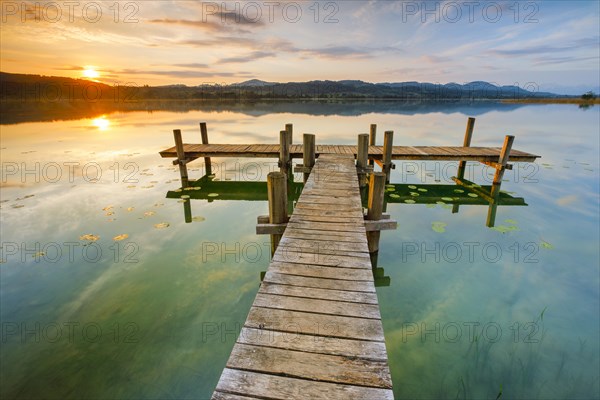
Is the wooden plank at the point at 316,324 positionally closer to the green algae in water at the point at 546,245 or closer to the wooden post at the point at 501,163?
the green algae in water at the point at 546,245

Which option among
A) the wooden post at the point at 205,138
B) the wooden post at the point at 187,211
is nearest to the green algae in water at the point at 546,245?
the wooden post at the point at 187,211

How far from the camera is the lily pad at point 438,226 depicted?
754 centimetres

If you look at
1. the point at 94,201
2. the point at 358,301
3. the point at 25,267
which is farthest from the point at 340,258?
the point at 94,201

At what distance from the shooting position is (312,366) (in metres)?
2.15

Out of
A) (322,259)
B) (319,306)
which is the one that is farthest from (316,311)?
(322,259)

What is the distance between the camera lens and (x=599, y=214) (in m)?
8.56

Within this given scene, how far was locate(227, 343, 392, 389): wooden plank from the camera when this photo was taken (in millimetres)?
2053

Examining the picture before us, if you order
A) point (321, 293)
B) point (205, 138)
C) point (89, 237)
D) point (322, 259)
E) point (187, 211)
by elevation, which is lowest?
point (89, 237)

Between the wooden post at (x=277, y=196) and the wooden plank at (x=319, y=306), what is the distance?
7.26 feet

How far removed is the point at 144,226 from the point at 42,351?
3940 millimetres

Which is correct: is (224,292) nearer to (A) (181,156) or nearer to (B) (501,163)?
(A) (181,156)

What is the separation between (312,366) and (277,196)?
314 cm

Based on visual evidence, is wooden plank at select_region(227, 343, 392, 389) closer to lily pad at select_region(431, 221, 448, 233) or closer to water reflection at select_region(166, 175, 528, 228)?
lily pad at select_region(431, 221, 448, 233)

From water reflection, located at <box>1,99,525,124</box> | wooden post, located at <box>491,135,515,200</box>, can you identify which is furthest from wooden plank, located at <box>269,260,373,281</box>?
water reflection, located at <box>1,99,525,124</box>
